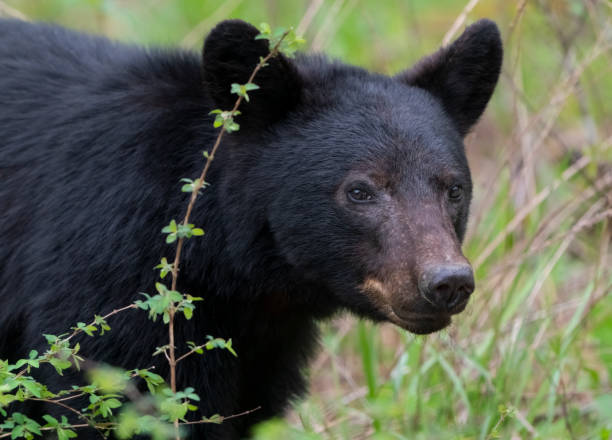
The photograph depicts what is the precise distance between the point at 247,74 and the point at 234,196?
1.57ft

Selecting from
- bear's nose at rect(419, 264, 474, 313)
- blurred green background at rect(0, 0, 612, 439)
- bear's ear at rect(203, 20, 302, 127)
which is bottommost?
blurred green background at rect(0, 0, 612, 439)

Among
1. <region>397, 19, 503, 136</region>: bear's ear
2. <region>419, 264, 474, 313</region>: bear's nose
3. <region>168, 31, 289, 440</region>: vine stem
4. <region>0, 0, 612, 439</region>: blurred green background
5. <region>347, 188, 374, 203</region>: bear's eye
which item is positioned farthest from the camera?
<region>0, 0, 612, 439</region>: blurred green background

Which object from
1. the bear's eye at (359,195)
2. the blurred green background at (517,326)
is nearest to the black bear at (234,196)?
the bear's eye at (359,195)

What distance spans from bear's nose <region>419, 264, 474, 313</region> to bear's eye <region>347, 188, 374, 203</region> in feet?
1.46

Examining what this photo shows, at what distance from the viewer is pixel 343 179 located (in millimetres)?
4008

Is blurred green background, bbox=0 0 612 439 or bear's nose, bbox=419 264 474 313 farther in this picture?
blurred green background, bbox=0 0 612 439

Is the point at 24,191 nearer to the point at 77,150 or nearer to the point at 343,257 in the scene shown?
the point at 77,150

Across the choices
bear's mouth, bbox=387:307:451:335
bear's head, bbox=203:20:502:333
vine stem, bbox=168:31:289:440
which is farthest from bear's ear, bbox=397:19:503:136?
bear's mouth, bbox=387:307:451:335

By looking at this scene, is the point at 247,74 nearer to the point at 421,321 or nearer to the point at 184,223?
the point at 184,223

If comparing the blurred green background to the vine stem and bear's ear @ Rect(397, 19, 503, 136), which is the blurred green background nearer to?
bear's ear @ Rect(397, 19, 503, 136)

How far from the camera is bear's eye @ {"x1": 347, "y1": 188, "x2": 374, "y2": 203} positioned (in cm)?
396

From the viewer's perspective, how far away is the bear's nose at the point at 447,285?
3.56m

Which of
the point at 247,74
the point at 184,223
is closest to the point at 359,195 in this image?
the point at 247,74

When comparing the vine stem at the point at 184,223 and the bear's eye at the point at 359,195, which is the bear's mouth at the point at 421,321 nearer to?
the bear's eye at the point at 359,195
